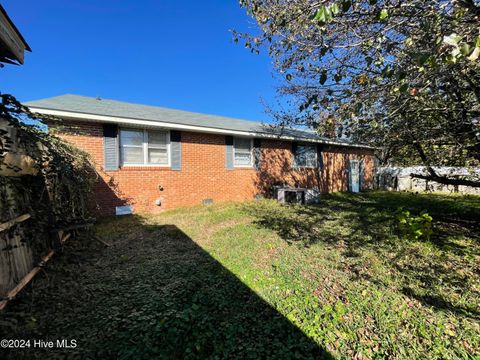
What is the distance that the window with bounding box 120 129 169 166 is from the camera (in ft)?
25.2

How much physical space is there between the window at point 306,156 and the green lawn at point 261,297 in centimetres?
705

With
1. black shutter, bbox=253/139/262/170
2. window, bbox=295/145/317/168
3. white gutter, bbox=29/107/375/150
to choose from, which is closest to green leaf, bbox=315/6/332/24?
white gutter, bbox=29/107/375/150

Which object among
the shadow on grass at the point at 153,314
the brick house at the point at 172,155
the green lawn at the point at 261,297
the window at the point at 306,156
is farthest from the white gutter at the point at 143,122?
the shadow on grass at the point at 153,314

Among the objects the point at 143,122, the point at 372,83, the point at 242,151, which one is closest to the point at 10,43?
the point at 372,83

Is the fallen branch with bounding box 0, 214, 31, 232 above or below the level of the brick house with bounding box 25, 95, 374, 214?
below

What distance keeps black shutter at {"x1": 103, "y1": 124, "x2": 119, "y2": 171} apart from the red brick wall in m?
0.12

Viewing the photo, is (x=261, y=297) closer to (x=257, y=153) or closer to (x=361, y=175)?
(x=257, y=153)

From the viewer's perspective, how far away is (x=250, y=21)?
5.03 meters

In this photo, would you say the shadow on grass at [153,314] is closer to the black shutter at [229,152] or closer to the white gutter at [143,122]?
the white gutter at [143,122]

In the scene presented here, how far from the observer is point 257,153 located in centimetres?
1068

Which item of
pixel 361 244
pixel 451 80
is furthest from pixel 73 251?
pixel 451 80

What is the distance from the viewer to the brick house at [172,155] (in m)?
7.07

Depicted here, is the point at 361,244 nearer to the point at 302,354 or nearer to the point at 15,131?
the point at 302,354

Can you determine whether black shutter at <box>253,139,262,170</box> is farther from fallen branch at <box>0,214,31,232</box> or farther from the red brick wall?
fallen branch at <box>0,214,31,232</box>
